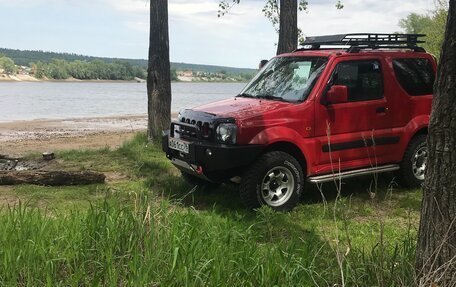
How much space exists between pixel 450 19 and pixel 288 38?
8216 millimetres

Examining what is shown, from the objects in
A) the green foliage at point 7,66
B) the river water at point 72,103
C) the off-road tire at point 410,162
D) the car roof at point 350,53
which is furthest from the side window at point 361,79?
the green foliage at point 7,66

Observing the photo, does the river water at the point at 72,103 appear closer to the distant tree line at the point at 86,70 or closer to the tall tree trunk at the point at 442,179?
the distant tree line at the point at 86,70

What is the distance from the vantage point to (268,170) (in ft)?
21.1

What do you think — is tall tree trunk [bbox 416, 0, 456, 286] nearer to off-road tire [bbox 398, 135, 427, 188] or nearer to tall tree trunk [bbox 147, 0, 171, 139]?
off-road tire [bbox 398, 135, 427, 188]

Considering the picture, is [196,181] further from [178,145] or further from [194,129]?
[194,129]

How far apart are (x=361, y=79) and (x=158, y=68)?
543cm

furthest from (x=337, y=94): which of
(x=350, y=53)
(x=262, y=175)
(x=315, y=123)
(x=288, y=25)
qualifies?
(x=288, y=25)

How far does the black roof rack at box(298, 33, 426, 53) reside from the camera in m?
7.79

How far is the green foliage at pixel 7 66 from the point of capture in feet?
306

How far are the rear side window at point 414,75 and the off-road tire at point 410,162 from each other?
0.68 metres

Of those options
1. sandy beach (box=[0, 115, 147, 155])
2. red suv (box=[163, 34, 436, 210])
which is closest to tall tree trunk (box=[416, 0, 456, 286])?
red suv (box=[163, 34, 436, 210])

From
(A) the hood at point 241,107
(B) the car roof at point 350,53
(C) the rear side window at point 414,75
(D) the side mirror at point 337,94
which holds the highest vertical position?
(B) the car roof at point 350,53

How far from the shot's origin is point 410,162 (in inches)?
301

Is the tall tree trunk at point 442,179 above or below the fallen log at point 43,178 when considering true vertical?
above
